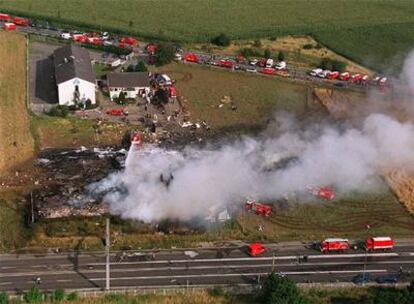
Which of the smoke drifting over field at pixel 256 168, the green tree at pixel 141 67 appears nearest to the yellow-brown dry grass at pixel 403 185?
the smoke drifting over field at pixel 256 168

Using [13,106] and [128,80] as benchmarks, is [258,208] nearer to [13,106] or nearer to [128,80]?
[128,80]

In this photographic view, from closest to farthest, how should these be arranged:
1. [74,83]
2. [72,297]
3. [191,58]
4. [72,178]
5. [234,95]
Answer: [72,297] < [72,178] < [74,83] < [234,95] < [191,58]

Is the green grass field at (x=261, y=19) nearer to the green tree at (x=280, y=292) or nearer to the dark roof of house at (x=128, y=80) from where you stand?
the dark roof of house at (x=128, y=80)

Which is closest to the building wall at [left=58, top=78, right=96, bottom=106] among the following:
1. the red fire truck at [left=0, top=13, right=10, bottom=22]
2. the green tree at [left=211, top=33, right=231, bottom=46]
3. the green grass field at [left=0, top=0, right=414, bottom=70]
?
the green grass field at [left=0, top=0, right=414, bottom=70]

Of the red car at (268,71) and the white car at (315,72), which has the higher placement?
the white car at (315,72)

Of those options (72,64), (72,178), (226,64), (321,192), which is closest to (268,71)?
(226,64)
